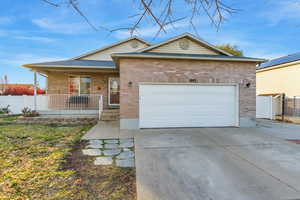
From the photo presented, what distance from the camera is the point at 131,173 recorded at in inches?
123

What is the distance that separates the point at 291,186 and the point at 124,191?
2841 millimetres

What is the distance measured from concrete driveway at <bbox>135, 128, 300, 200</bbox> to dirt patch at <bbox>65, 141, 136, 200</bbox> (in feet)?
0.67

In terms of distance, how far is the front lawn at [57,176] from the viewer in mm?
2432

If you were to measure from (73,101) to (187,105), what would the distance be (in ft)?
24.1

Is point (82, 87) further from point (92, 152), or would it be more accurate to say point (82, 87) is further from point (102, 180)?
point (102, 180)

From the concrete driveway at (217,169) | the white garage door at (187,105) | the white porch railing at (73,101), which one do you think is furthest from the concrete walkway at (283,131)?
the white porch railing at (73,101)

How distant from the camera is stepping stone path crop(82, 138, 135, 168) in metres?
Result: 3.63

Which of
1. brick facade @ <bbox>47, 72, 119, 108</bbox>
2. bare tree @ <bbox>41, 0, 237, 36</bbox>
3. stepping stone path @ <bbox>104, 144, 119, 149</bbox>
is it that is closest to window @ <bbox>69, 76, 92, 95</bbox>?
brick facade @ <bbox>47, 72, 119, 108</bbox>

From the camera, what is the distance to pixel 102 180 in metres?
2.84

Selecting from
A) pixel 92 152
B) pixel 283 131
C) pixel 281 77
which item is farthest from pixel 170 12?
pixel 281 77

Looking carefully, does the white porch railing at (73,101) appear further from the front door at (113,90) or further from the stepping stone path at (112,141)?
the stepping stone path at (112,141)

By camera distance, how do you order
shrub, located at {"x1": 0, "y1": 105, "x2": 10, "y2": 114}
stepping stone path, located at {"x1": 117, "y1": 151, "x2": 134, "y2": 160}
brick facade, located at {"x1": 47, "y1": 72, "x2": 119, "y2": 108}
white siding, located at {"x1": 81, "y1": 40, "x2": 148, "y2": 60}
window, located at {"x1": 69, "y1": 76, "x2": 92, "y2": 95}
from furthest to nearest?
white siding, located at {"x1": 81, "y1": 40, "x2": 148, "y2": 60} < shrub, located at {"x1": 0, "y1": 105, "x2": 10, "y2": 114} < window, located at {"x1": 69, "y1": 76, "x2": 92, "y2": 95} < brick facade, located at {"x1": 47, "y1": 72, "x2": 119, "y2": 108} < stepping stone path, located at {"x1": 117, "y1": 151, "x2": 134, "y2": 160}

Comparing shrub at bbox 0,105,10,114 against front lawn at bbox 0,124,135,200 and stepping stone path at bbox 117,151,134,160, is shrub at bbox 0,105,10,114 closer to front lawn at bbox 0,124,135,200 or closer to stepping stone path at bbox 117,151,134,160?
front lawn at bbox 0,124,135,200

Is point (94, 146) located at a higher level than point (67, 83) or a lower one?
lower
